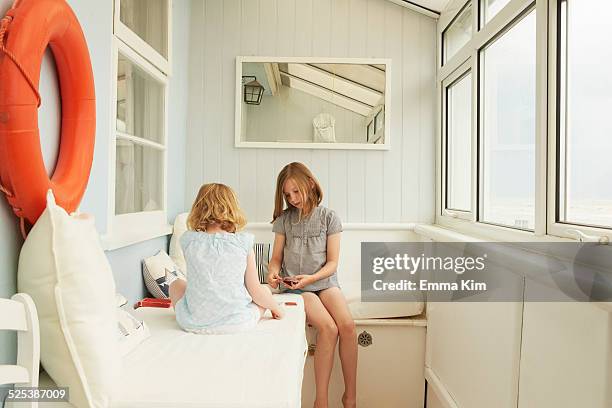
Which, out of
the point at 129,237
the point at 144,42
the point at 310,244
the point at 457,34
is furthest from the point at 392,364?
the point at 144,42

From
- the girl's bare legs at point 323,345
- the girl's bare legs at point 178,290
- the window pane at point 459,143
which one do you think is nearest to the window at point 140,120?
the girl's bare legs at point 178,290

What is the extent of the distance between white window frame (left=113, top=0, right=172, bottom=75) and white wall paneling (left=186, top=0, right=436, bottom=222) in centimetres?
49

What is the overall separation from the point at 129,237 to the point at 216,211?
0.52 meters

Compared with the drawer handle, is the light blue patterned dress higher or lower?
higher

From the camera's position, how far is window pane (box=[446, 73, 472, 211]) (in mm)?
2917

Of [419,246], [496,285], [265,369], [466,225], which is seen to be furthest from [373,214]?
[265,369]

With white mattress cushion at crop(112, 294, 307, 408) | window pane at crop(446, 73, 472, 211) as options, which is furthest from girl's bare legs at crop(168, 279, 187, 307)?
window pane at crop(446, 73, 472, 211)

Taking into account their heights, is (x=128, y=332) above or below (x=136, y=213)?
below

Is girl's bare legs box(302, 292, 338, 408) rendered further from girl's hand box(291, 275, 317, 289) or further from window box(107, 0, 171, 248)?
window box(107, 0, 171, 248)

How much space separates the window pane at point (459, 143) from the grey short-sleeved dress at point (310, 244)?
80 centimetres

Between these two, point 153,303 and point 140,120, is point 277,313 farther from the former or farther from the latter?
point 140,120

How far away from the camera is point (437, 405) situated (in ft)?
8.27

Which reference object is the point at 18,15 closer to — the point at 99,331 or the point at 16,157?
the point at 16,157

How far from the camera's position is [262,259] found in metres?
3.15
